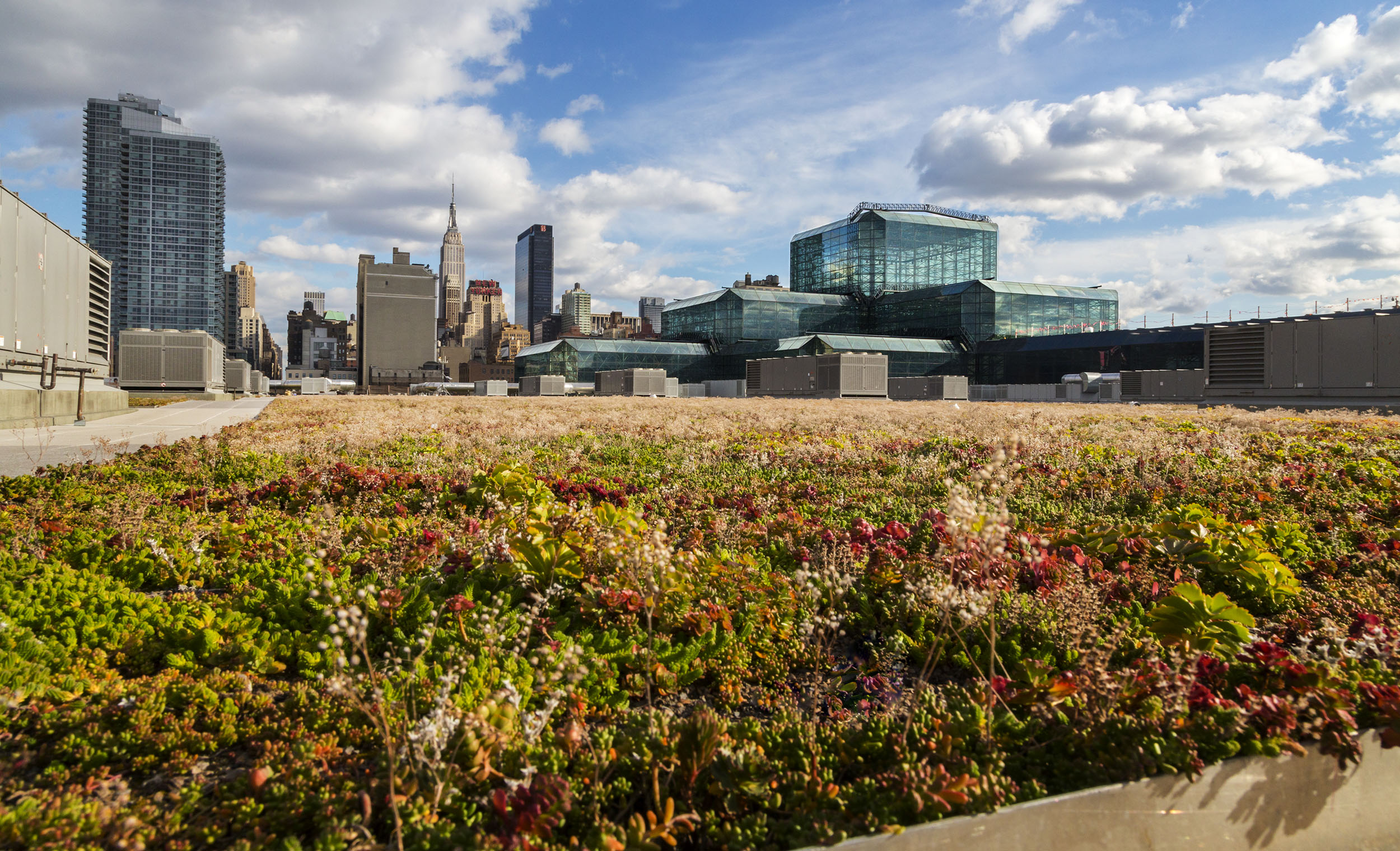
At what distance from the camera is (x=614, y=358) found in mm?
99938

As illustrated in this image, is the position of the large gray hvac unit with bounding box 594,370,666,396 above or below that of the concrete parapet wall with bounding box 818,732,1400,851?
above

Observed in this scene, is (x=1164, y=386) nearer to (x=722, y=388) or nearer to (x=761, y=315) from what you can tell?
(x=722, y=388)

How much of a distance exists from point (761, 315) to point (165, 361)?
73.8m

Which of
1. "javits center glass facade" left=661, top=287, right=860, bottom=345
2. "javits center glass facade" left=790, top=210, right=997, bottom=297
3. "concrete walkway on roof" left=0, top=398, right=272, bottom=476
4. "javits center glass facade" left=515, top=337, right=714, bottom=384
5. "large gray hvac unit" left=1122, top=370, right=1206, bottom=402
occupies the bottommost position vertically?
"concrete walkway on roof" left=0, top=398, right=272, bottom=476

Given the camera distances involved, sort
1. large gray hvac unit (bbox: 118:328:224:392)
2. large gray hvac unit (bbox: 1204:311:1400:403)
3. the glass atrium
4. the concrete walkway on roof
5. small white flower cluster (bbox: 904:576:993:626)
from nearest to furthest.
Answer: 1. small white flower cluster (bbox: 904:576:993:626)
2. the concrete walkway on roof
3. large gray hvac unit (bbox: 1204:311:1400:403)
4. large gray hvac unit (bbox: 118:328:224:392)
5. the glass atrium

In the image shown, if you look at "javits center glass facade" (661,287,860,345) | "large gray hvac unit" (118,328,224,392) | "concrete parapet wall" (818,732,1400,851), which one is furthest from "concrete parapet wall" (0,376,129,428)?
"javits center glass facade" (661,287,860,345)

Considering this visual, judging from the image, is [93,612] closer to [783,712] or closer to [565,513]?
[565,513]

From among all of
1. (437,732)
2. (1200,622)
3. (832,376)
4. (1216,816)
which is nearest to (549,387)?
(832,376)

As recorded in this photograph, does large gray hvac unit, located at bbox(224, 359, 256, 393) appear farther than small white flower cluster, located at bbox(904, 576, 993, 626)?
Yes

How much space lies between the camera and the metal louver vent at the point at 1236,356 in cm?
3328

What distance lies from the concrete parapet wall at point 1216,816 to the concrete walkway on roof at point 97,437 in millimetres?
9551

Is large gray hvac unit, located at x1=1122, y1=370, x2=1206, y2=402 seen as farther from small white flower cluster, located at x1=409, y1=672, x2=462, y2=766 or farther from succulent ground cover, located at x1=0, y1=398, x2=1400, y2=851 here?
small white flower cluster, located at x1=409, y1=672, x2=462, y2=766

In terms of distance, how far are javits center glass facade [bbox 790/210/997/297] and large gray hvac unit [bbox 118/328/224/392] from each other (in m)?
88.8

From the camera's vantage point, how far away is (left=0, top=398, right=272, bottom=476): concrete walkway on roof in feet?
28.8
